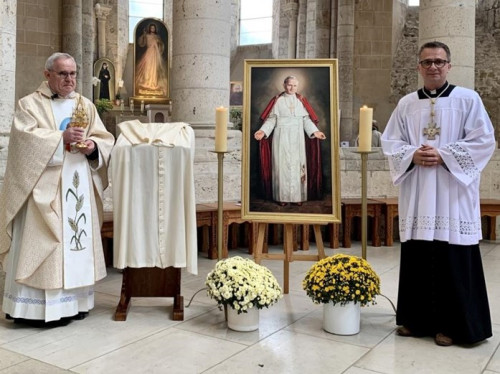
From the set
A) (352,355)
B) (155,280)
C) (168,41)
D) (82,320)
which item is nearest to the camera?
(352,355)

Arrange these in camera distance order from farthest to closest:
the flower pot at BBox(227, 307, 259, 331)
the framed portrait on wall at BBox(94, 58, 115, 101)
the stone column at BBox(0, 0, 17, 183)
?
the framed portrait on wall at BBox(94, 58, 115, 101)
the stone column at BBox(0, 0, 17, 183)
the flower pot at BBox(227, 307, 259, 331)

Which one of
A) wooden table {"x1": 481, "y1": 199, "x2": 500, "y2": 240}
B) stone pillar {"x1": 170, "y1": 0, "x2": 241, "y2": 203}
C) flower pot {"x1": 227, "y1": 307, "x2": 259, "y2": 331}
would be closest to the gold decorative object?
flower pot {"x1": 227, "y1": 307, "x2": 259, "y2": 331}

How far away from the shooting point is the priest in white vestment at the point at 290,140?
448cm

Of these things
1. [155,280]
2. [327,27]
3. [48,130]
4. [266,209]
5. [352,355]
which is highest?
[327,27]

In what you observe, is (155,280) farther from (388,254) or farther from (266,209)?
(388,254)

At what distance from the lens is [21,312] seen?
149 inches

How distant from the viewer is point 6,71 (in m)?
4.86

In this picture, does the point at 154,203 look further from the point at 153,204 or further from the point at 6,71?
the point at 6,71

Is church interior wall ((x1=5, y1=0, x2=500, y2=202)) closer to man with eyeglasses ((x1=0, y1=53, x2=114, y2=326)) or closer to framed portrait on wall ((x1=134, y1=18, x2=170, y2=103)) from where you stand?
framed portrait on wall ((x1=134, y1=18, x2=170, y2=103))

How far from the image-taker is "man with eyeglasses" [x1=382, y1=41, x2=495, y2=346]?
353cm

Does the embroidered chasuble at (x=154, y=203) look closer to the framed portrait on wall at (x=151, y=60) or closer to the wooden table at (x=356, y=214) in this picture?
the wooden table at (x=356, y=214)

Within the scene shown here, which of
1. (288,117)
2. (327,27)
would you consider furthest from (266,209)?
(327,27)

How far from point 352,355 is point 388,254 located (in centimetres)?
352

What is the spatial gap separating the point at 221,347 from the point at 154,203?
3.70 ft
